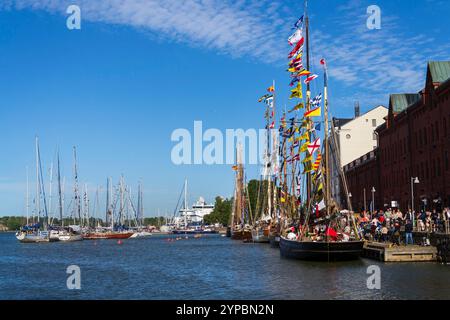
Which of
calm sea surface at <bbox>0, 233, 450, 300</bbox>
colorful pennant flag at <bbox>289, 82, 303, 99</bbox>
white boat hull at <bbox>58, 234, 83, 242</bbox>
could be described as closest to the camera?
calm sea surface at <bbox>0, 233, 450, 300</bbox>

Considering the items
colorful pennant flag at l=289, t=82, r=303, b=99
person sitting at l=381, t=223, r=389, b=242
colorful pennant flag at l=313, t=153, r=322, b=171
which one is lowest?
person sitting at l=381, t=223, r=389, b=242

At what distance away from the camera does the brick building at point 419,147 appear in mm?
65875

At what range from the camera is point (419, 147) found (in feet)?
246

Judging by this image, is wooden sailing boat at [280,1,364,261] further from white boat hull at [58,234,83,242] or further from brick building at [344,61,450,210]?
white boat hull at [58,234,83,242]

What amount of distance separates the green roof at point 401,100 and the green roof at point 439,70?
1668 cm

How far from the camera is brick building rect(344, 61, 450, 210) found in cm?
6588

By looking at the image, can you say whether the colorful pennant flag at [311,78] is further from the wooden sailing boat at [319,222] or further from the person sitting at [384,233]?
the person sitting at [384,233]

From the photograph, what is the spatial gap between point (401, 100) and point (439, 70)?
19.0m

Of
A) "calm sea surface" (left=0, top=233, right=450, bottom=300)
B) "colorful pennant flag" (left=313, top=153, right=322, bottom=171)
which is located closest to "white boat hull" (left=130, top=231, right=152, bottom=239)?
"colorful pennant flag" (left=313, top=153, right=322, bottom=171)

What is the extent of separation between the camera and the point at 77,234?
129 m

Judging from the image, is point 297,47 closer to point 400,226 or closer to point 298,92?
point 298,92

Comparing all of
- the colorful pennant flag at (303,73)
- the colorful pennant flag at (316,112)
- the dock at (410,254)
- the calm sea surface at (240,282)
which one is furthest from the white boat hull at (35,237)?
the dock at (410,254)

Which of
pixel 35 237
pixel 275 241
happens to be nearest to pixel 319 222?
pixel 275 241

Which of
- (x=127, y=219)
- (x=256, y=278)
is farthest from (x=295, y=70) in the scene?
Result: (x=127, y=219)
